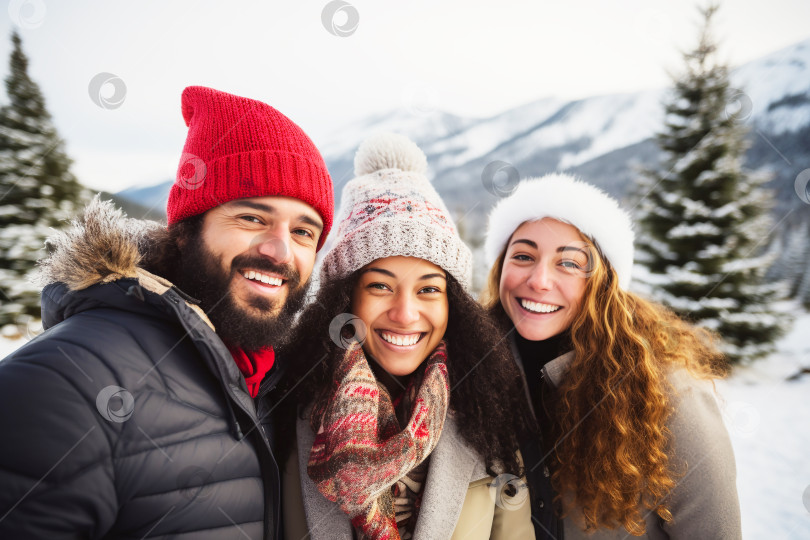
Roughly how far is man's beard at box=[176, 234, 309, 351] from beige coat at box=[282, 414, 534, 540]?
1.85 ft

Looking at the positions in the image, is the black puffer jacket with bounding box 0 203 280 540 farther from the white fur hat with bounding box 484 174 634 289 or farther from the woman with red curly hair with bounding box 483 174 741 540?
the white fur hat with bounding box 484 174 634 289

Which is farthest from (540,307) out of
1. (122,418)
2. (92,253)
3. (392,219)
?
(92,253)

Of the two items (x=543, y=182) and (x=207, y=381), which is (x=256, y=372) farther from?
(x=543, y=182)

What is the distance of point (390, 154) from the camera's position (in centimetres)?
266

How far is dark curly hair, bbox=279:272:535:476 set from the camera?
90.7 inches

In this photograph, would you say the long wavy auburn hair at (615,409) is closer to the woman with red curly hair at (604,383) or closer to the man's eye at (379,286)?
the woman with red curly hair at (604,383)

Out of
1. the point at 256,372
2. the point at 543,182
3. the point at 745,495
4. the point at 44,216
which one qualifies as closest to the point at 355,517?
the point at 256,372

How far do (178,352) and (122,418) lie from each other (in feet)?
1.07

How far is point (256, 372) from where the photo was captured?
212 centimetres

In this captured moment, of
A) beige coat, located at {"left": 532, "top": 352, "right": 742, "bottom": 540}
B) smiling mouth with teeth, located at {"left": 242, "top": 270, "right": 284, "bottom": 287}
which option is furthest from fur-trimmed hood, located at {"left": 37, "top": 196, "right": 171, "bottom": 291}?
beige coat, located at {"left": 532, "top": 352, "right": 742, "bottom": 540}

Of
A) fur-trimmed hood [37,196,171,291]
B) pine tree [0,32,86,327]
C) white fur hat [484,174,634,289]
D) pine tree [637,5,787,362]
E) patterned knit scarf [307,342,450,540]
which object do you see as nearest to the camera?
fur-trimmed hood [37,196,171,291]

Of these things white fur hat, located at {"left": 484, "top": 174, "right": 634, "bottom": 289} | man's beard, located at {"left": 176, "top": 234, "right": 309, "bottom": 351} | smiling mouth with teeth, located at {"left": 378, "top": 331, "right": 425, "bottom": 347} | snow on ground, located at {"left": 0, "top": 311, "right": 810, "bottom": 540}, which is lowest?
snow on ground, located at {"left": 0, "top": 311, "right": 810, "bottom": 540}

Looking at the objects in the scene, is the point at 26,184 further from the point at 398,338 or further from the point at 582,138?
the point at 582,138

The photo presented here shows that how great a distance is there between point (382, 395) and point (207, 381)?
0.90 meters
